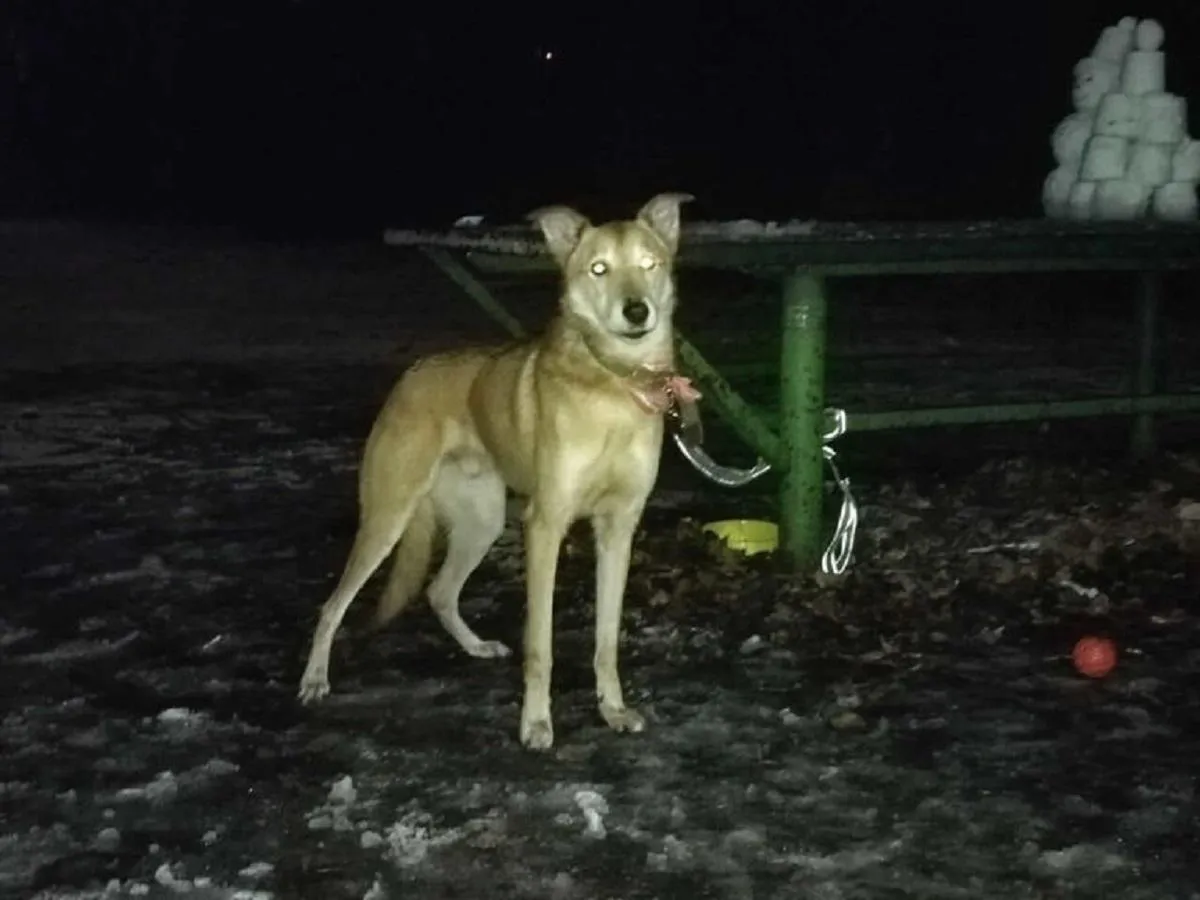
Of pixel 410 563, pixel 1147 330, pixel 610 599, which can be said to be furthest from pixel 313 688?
pixel 1147 330

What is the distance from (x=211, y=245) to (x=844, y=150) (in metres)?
12.1

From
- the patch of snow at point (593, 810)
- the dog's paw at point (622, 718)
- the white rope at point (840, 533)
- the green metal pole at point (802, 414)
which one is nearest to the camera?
the patch of snow at point (593, 810)

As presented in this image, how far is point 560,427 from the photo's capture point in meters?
4.86

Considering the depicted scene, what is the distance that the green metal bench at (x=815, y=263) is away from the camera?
605cm

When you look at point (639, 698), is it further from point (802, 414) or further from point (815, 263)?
point (815, 263)

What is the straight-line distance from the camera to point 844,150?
31625 millimetres

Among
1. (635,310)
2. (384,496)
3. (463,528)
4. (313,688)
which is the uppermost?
(635,310)

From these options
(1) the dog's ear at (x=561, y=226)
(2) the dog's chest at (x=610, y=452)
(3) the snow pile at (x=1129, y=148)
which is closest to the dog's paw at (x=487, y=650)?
(2) the dog's chest at (x=610, y=452)

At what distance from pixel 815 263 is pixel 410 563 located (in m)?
1.88

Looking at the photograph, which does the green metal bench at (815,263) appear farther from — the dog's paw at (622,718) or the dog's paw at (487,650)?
the dog's paw at (622,718)

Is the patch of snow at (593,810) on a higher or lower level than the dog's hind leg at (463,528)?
lower

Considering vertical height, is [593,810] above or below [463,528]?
below

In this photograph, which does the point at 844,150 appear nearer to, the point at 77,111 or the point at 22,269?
the point at 22,269

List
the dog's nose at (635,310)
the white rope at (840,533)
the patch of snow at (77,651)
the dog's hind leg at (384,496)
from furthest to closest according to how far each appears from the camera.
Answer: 1. the white rope at (840,533)
2. the patch of snow at (77,651)
3. the dog's hind leg at (384,496)
4. the dog's nose at (635,310)
